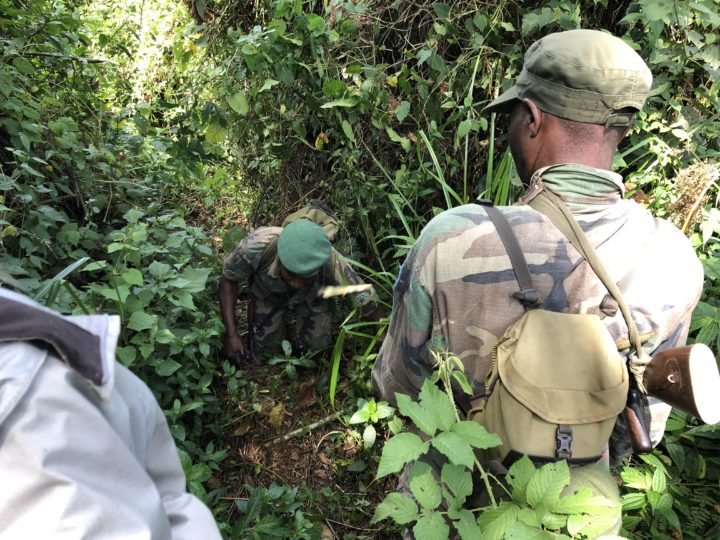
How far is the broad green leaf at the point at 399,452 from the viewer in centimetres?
120

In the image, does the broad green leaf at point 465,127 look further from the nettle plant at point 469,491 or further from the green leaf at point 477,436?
the green leaf at point 477,436

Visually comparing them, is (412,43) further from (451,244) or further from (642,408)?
(642,408)

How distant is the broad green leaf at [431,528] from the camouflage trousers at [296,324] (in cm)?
225

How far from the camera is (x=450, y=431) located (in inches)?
49.4

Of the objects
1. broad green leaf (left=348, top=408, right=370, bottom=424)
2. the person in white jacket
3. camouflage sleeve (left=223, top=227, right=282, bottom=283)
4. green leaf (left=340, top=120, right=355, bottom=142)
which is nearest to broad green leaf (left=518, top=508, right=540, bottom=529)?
the person in white jacket

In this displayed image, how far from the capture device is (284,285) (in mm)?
3340

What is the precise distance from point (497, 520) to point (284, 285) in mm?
2363

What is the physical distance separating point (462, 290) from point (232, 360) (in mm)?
2210

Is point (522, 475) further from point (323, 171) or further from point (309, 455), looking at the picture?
point (323, 171)

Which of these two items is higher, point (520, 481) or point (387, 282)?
point (520, 481)

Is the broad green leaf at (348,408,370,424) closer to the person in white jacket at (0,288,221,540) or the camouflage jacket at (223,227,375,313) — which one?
the camouflage jacket at (223,227,375,313)

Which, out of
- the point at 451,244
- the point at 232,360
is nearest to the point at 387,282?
the point at 232,360

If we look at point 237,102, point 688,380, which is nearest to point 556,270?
point 688,380

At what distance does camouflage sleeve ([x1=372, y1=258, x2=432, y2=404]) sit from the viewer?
1.57 metres
